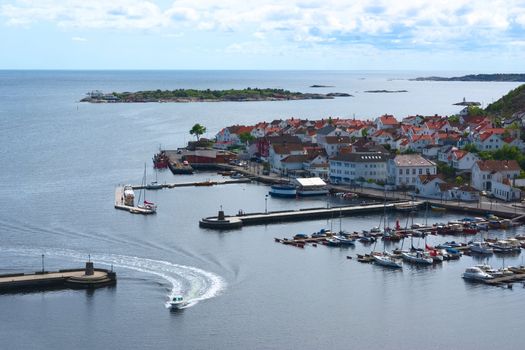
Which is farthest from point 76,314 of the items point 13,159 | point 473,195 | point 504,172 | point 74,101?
point 74,101

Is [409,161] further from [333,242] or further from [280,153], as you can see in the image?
[333,242]

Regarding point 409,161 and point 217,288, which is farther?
point 409,161

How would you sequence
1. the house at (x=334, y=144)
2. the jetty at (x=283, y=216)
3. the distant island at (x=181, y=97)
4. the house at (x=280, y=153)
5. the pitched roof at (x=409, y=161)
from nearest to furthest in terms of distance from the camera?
1. the jetty at (x=283, y=216)
2. the pitched roof at (x=409, y=161)
3. the house at (x=280, y=153)
4. the house at (x=334, y=144)
5. the distant island at (x=181, y=97)

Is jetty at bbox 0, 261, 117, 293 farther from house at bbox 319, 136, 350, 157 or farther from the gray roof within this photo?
house at bbox 319, 136, 350, 157

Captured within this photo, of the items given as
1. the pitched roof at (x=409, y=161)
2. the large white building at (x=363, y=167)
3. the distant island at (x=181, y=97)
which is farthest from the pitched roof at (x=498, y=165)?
the distant island at (x=181, y=97)

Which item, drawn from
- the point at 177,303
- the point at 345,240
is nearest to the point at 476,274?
the point at 345,240

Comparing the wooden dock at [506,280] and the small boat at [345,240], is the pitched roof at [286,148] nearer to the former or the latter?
the small boat at [345,240]
